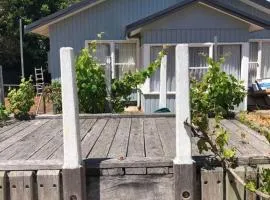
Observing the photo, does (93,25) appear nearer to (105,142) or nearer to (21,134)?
(21,134)

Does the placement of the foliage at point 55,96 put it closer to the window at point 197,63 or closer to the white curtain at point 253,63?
the window at point 197,63

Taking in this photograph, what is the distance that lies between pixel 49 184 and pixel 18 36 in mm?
26093

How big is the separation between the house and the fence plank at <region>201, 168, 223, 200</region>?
8.04 metres

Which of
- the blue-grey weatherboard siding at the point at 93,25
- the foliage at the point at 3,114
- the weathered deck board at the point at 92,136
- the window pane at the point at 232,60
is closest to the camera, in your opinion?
the weathered deck board at the point at 92,136

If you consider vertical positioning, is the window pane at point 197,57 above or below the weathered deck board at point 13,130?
above

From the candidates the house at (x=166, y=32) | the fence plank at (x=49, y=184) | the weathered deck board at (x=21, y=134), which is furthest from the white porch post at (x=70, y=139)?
the house at (x=166, y=32)

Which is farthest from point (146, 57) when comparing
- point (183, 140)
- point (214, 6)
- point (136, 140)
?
point (183, 140)

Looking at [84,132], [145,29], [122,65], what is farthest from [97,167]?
[122,65]

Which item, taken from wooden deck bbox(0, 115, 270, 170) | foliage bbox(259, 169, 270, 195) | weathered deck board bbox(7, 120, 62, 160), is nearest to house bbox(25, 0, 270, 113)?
wooden deck bbox(0, 115, 270, 170)

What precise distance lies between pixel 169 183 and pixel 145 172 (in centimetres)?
24

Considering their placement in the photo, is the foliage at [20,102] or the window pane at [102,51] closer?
the foliage at [20,102]

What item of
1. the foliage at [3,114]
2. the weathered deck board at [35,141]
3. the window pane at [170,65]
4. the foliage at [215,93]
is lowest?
the weathered deck board at [35,141]

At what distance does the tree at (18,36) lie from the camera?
27.6 metres

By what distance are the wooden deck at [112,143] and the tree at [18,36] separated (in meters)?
22.8
